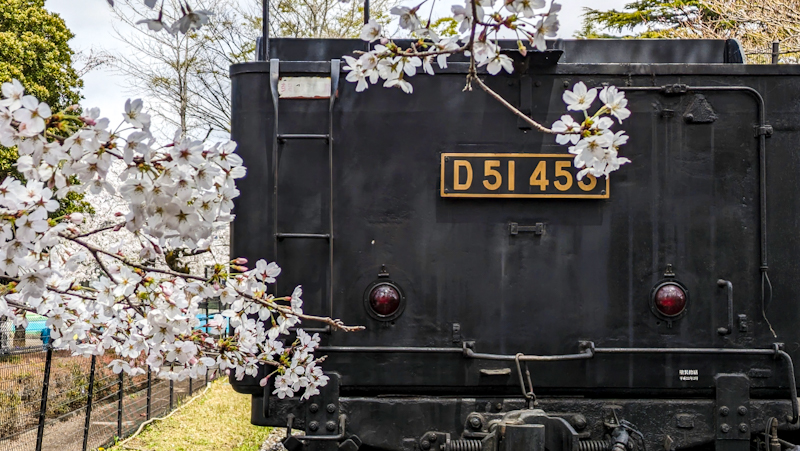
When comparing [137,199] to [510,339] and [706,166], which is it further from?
[706,166]

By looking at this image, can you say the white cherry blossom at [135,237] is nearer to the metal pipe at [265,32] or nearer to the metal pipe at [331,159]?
the metal pipe at [331,159]

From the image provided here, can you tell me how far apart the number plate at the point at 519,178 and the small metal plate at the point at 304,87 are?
2.61 feet

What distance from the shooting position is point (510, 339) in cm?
432

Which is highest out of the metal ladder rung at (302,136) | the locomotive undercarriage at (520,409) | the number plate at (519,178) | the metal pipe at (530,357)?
the metal ladder rung at (302,136)

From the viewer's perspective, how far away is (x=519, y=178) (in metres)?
4.33

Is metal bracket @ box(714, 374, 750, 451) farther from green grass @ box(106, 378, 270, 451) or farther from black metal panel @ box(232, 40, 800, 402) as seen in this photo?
green grass @ box(106, 378, 270, 451)

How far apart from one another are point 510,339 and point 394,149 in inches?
50.0

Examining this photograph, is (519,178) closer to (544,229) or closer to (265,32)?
(544,229)

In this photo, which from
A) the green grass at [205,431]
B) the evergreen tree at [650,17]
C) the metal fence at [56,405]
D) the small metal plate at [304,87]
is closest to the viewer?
the small metal plate at [304,87]

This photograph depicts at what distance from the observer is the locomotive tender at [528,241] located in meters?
4.27

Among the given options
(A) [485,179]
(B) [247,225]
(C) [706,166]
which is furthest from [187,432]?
(C) [706,166]

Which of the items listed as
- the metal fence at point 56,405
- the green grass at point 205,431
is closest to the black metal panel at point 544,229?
the metal fence at point 56,405

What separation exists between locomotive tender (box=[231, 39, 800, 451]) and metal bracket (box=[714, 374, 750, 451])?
12 millimetres

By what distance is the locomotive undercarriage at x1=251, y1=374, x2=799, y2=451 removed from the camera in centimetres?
418
